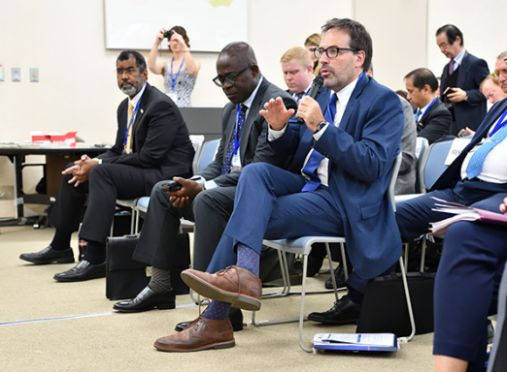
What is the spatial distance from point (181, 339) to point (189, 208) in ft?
2.76

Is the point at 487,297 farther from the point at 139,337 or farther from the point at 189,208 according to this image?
the point at 189,208

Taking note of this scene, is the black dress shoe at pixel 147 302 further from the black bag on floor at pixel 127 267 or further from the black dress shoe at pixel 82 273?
the black dress shoe at pixel 82 273

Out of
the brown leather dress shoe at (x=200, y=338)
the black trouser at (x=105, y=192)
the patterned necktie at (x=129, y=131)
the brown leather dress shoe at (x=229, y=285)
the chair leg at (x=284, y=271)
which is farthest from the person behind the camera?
the patterned necktie at (x=129, y=131)

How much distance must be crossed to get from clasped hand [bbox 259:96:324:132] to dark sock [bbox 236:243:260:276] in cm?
49

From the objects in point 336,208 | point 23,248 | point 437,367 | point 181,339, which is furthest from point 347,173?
point 23,248

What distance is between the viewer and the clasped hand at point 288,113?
2.60 metres

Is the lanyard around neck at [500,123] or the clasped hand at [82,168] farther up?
the lanyard around neck at [500,123]

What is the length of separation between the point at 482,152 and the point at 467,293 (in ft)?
3.17

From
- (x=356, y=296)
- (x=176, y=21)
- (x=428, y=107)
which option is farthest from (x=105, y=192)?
(x=176, y=21)

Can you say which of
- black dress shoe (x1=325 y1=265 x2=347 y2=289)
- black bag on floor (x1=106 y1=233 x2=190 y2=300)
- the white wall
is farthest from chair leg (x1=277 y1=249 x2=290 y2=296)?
the white wall

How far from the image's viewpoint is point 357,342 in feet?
8.29

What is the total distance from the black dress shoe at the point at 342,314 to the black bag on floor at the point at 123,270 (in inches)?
38.1

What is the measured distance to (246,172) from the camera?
2656 mm

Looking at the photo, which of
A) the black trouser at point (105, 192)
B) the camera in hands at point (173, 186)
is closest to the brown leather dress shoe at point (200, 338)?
the camera in hands at point (173, 186)
